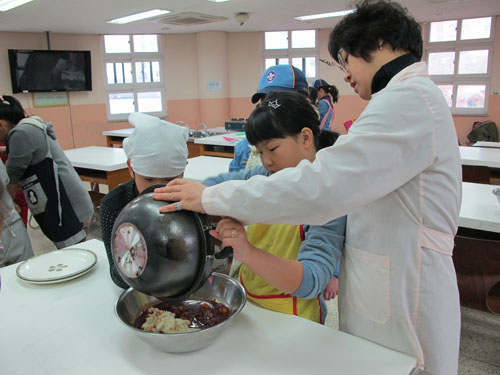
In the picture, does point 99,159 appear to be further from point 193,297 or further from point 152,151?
point 193,297

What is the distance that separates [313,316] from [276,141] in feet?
1.88

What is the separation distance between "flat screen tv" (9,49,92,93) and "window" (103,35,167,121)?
0.61 m

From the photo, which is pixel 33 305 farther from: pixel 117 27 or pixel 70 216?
pixel 117 27

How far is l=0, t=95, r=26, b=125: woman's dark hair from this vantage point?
2.60 meters

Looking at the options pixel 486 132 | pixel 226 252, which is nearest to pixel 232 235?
pixel 226 252

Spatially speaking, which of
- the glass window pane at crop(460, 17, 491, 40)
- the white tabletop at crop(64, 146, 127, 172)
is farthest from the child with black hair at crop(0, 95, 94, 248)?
the glass window pane at crop(460, 17, 491, 40)

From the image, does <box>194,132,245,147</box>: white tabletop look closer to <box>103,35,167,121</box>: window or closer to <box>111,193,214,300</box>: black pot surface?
<box>111,193,214,300</box>: black pot surface

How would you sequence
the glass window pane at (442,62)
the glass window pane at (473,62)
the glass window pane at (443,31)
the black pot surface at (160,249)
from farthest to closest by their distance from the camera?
1. the glass window pane at (442,62)
2. the glass window pane at (443,31)
3. the glass window pane at (473,62)
4. the black pot surface at (160,249)

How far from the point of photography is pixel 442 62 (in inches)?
323

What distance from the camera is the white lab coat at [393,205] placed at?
2.82ft

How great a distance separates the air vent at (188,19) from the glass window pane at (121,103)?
2.29 m

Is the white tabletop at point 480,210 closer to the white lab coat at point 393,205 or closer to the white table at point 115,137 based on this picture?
the white lab coat at point 393,205

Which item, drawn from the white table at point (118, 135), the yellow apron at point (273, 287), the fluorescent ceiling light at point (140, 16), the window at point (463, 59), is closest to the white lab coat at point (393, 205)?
the yellow apron at point (273, 287)

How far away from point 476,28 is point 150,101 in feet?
22.6
